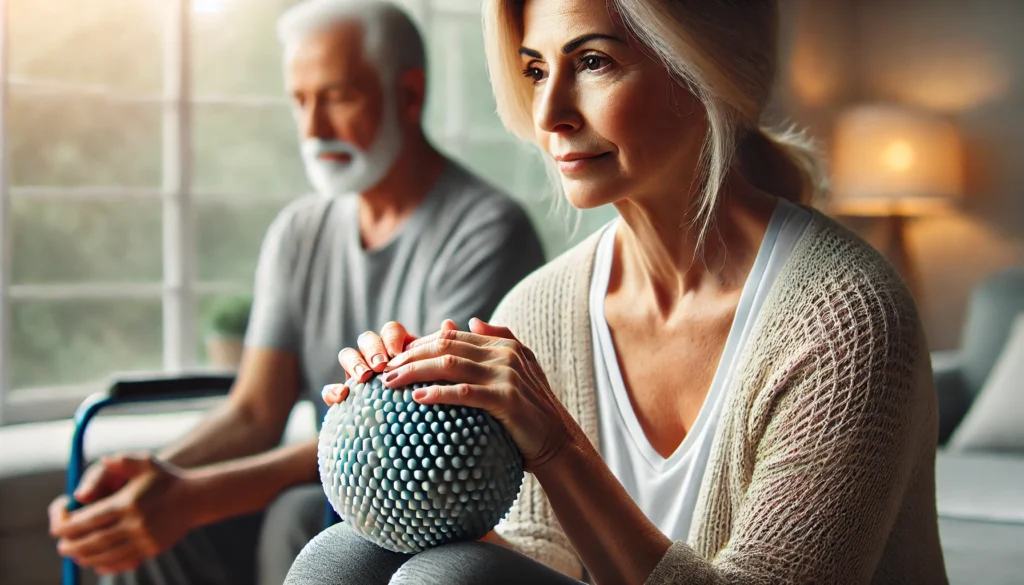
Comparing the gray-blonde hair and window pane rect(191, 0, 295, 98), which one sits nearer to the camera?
the gray-blonde hair

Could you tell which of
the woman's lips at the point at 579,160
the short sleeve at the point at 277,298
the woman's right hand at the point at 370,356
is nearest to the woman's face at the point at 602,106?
the woman's lips at the point at 579,160

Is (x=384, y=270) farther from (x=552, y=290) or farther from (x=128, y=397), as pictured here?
(x=552, y=290)

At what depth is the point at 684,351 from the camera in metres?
1.11

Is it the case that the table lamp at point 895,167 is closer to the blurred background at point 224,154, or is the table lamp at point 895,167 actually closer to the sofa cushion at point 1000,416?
the blurred background at point 224,154

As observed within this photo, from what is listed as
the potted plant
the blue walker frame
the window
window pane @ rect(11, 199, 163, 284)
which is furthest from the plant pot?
the blue walker frame

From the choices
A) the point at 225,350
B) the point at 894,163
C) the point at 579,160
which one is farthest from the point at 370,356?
the point at 894,163

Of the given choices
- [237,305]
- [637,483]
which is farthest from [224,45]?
[637,483]

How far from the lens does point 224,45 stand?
252 centimetres

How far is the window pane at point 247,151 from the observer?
99.5 inches

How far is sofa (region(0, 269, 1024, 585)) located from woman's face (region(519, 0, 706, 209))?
850 millimetres

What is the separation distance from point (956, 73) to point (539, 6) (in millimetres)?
2232

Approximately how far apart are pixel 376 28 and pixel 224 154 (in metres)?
0.85

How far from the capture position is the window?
7.57 ft

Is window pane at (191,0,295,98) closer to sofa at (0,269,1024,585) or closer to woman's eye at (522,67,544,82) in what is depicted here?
sofa at (0,269,1024,585)
